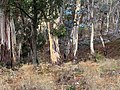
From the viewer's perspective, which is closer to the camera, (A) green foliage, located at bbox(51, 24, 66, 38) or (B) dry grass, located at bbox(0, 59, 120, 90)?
(B) dry grass, located at bbox(0, 59, 120, 90)

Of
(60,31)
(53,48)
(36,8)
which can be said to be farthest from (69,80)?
(53,48)

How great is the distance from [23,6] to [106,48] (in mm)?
23036

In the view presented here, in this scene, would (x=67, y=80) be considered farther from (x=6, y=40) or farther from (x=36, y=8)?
(x=6, y=40)

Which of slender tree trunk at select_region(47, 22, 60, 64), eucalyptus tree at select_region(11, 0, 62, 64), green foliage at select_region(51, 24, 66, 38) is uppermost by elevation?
eucalyptus tree at select_region(11, 0, 62, 64)

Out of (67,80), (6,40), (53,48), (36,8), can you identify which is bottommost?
(53,48)

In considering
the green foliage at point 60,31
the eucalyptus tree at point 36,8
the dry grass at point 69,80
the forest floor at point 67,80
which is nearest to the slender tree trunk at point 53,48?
the green foliage at point 60,31

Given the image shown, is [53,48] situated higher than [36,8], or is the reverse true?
[36,8]

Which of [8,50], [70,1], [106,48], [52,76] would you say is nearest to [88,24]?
[106,48]

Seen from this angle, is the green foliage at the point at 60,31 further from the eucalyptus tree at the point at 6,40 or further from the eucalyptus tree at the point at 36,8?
the eucalyptus tree at the point at 6,40

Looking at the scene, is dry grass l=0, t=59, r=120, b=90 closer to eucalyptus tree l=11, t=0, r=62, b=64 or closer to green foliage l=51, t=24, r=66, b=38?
eucalyptus tree l=11, t=0, r=62, b=64

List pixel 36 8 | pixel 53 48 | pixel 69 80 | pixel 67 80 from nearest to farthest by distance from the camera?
1. pixel 69 80
2. pixel 67 80
3. pixel 36 8
4. pixel 53 48

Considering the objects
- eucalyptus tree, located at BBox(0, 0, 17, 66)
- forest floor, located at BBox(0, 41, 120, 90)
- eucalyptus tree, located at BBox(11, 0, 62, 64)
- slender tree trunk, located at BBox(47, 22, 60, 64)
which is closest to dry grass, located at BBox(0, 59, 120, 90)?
forest floor, located at BBox(0, 41, 120, 90)

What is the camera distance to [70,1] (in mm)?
32406

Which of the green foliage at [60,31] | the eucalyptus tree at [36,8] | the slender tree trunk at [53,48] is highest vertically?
the eucalyptus tree at [36,8]
